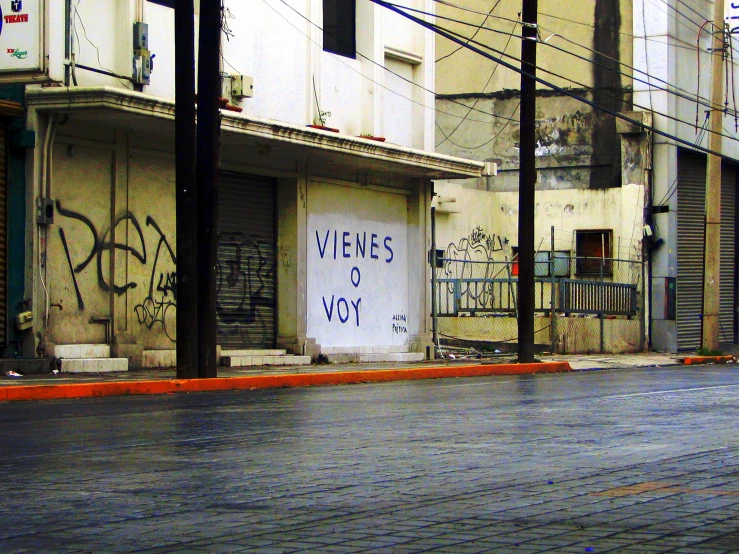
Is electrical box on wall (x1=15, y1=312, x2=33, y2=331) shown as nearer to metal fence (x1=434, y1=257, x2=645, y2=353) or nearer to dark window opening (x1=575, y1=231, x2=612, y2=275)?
metal fence (x1=434, y1=257, x2=645, y2=353)

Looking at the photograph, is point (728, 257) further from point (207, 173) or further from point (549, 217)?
point (207, 173)

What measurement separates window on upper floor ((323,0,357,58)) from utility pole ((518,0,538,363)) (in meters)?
3.74

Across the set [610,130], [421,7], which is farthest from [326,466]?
[610,130]

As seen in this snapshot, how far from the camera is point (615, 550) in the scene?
199 inches

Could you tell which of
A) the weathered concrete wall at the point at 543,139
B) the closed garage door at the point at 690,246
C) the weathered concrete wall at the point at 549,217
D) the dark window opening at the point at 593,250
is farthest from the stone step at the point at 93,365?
the closed garage door at the point at 690,246

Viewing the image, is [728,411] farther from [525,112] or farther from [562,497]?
[525,112]

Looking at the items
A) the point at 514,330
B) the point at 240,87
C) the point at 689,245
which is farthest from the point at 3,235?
the point at 689,245

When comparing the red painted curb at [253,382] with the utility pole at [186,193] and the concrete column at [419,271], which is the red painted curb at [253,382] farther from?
the concrete column at [419,271]

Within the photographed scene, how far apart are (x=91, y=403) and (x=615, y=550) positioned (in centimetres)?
976

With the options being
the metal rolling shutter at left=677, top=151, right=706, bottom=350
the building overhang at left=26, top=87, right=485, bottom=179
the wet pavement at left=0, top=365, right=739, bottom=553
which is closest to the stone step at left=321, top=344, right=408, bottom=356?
the building overhang at left=26, top=87, right=485, bottom=179

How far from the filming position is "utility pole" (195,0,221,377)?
16984mm

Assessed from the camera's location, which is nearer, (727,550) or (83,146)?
(727,550)

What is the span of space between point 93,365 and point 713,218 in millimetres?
15961

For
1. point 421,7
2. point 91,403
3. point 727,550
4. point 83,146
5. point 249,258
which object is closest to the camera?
point 727,550
